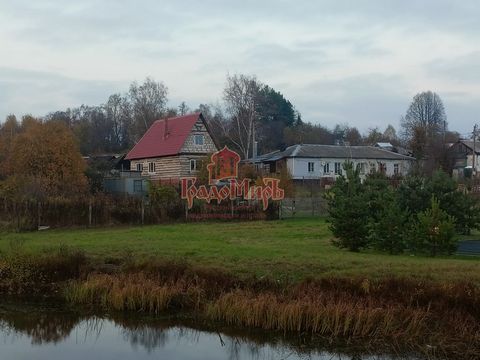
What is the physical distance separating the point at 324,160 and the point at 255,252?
142ft

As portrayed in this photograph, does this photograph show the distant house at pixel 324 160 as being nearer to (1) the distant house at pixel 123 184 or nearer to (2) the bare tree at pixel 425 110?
(1) the distant house at pixel 123 184

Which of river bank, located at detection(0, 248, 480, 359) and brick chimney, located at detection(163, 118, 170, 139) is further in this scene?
brick chimney, located at detection(163, 118, 170, 139)

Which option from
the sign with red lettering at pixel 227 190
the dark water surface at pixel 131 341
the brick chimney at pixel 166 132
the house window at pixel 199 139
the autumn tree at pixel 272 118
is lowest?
the dark water surface at pixel 131 341

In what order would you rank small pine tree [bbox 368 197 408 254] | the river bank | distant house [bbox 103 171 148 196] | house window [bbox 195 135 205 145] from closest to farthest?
the river bank, small pine tree [bbox 368 197 408 254], distant house [bbox 103 171 148 196], house window [bbox 195 135 205 145]

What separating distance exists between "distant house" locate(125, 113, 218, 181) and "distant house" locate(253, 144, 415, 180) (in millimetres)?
10131

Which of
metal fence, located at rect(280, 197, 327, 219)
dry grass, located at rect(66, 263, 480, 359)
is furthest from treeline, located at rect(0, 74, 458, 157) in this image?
dry grass, located at rect(66, 263, 480, 359)

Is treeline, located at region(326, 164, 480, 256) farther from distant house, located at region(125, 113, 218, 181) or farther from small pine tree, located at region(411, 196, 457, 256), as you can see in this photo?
distant house, located at region(125, 113, 218, 181)

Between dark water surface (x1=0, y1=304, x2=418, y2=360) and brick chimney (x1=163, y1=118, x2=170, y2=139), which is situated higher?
brick chimney (x1=163, y1=118, x2=170, y2=139)

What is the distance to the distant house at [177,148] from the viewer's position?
48500mm

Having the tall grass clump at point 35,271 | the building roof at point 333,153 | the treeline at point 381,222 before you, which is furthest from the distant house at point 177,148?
the tall grass clump at point 35,271

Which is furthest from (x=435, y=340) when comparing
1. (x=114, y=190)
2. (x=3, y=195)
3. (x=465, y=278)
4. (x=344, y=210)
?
(x=114, y=190)

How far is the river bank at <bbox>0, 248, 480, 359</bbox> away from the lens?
37.9 ft

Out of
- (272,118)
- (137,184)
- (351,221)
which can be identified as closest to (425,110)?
(272,118)

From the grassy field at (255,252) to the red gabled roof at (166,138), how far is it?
22450mm
